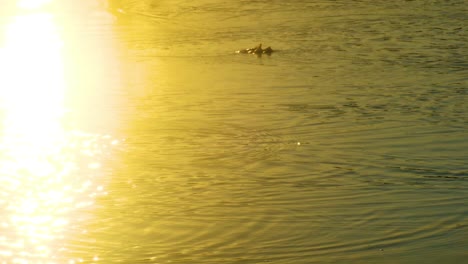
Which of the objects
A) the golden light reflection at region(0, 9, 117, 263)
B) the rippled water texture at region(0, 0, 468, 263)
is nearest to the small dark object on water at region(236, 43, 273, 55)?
the rippled water texture at region(0, 0, 468, 263)

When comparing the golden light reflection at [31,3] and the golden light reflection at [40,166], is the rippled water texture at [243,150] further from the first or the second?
the golden light reflection at [31,3]

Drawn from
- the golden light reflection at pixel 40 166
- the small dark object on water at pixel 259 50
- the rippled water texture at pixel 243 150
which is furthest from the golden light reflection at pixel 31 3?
the small dark object on water at pixel 259 50

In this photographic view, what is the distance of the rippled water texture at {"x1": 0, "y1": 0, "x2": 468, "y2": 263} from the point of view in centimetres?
589

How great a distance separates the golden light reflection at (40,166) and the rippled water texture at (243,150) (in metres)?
0.02

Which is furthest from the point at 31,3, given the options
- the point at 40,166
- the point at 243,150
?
the point at 243,150

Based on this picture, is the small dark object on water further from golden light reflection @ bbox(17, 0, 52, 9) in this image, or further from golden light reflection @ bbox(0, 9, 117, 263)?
golden light reflection @ bbox(17, 0, 52, 9)

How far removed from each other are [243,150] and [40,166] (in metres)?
1.74

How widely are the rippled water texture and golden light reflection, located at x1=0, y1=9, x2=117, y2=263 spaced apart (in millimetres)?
22

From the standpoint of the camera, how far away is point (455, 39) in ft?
44.5

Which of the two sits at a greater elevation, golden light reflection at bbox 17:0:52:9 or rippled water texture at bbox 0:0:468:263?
golden light reflection at bbox 17:0:52:9

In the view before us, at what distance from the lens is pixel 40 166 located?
768 centimetres

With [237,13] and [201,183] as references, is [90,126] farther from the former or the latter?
[237,13]

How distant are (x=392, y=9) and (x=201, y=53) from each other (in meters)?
5.14

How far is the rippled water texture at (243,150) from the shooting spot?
5887 millimetres
